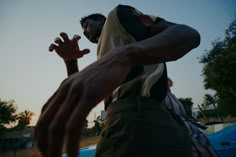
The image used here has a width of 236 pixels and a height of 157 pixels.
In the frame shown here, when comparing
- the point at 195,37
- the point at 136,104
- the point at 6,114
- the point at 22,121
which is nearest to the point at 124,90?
the point at 136,104

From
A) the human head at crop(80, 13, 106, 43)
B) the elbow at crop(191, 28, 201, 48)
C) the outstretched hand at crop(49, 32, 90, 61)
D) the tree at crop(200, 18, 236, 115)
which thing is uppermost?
the tree at crop(200, 18, 236, 115)

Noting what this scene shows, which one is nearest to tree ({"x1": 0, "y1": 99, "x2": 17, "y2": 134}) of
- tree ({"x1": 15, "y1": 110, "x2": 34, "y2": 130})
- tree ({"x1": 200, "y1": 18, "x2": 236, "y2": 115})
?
tree ({"x1": 15, "y1": 110, "x2": 34, "y2": 130})

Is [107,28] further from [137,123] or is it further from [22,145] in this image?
[22,145]

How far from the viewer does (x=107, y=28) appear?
3.92 feet

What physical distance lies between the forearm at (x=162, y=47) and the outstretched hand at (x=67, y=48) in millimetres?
852

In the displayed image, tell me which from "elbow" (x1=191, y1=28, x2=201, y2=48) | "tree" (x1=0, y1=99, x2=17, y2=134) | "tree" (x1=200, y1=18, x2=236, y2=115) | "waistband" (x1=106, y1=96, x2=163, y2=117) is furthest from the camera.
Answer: "tree" (x1=0, y1=99, x2=17, y2=134)

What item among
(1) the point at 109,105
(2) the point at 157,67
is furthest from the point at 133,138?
(2) the point at 157,67

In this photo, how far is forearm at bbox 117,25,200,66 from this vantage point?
2.22 feet

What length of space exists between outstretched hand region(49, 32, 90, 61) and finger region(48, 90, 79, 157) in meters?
A: 0.97

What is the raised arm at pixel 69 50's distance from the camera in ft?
4.95

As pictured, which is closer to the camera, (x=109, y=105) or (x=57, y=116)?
(x=57, y=116)

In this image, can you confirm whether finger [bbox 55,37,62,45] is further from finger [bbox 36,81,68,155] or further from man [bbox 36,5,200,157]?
finger [bbox 36,81,68,155]

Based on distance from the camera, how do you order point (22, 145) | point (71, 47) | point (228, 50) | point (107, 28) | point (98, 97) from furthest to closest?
1. point (22, 145)
2. point (228, 50)
3. point (71, 47)
4. point (107, 28)
5. point (98, 97)

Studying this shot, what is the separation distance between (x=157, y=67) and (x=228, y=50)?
65.3ft
